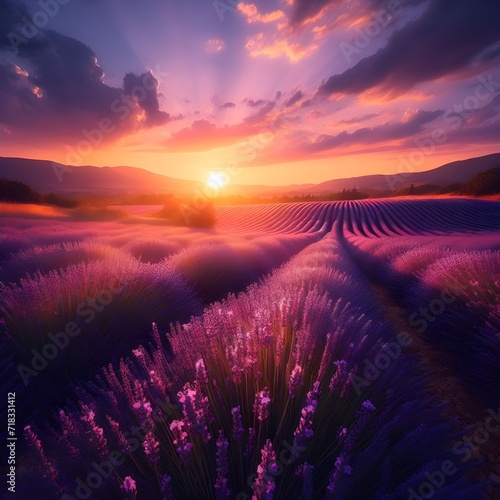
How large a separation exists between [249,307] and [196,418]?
3.48ft

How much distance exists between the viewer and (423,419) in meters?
1.32

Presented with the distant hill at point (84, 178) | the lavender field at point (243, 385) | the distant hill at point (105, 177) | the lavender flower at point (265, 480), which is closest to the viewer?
the lavender flower at point (265, 480)

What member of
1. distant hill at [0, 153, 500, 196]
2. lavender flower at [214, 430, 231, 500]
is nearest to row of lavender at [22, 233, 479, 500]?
Result: lavender flower at [214, 430, 231, 500]

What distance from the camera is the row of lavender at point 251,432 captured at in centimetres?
89

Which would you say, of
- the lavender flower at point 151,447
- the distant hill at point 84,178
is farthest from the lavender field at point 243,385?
the distant hill at point 84,178

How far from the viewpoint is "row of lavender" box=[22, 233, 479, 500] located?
0.89 m

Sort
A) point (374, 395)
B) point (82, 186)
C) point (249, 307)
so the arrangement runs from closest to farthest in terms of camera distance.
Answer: point (374, 395), point (249, 307), point (82, 186)

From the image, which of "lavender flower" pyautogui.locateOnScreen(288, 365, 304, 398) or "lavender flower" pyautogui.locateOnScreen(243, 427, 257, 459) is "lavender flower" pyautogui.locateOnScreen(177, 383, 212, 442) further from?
"lavender flower" pyautogui.locateOnScreen(288, 365, 304, 398)

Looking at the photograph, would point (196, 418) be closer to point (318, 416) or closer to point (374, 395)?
point (318, 416)

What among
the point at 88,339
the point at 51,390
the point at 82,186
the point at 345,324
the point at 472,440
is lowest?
the point at 472,440

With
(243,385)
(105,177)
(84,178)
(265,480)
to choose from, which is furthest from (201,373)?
(105,177)

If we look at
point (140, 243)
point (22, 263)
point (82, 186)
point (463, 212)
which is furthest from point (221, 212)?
point (82, 186)

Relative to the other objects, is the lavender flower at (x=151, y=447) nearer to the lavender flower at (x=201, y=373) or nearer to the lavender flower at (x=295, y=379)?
the lavender flower at (x=201, y=373)

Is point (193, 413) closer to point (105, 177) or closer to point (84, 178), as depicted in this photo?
point (84, 178)
